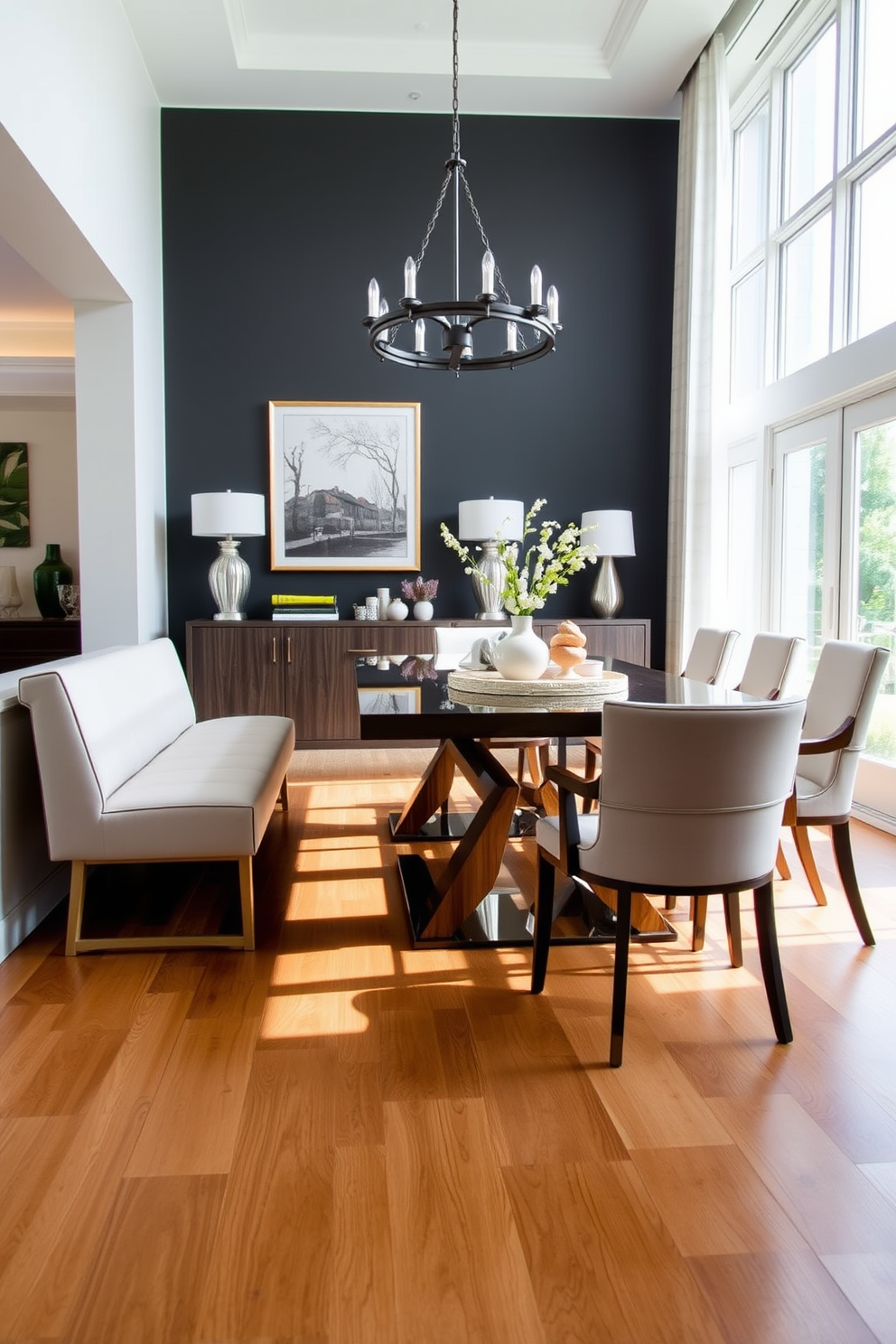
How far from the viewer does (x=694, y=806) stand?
79.8 inches

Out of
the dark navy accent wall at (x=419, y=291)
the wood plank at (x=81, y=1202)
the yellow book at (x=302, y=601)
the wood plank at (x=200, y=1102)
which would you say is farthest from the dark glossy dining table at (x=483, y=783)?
the dark navy accent wall at (x=419, y=291)

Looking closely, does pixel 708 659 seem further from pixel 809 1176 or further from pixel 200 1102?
pixel 200 1102

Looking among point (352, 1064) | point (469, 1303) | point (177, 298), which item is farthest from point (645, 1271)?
point (177, 298)

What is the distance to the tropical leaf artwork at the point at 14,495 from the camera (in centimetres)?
820

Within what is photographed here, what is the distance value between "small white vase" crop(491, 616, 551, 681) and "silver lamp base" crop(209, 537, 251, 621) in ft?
10.8

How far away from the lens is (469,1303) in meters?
1.38

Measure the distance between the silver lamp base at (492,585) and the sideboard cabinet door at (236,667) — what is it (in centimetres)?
137

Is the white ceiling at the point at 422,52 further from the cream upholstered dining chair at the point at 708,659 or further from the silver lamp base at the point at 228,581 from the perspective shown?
the cream upholstered dining chair at the point at 708,659

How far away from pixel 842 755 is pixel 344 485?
14.2 ft

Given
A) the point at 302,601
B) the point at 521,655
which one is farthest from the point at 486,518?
the point at 521,655

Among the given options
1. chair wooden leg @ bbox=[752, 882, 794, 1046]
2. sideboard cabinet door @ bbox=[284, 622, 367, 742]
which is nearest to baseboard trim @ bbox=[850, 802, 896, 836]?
chair wooden leg @ bbox=[752, 882, 794, 1046]

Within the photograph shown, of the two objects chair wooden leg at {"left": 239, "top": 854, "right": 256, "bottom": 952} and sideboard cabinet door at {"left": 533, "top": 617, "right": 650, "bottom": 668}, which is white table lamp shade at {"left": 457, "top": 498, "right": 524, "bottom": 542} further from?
chair wooden leg at {"left": 239, "top": 854, "right": 256, "bottom": 952}

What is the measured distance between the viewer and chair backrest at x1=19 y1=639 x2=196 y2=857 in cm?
271

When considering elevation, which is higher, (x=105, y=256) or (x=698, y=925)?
(x=105, y=256)
